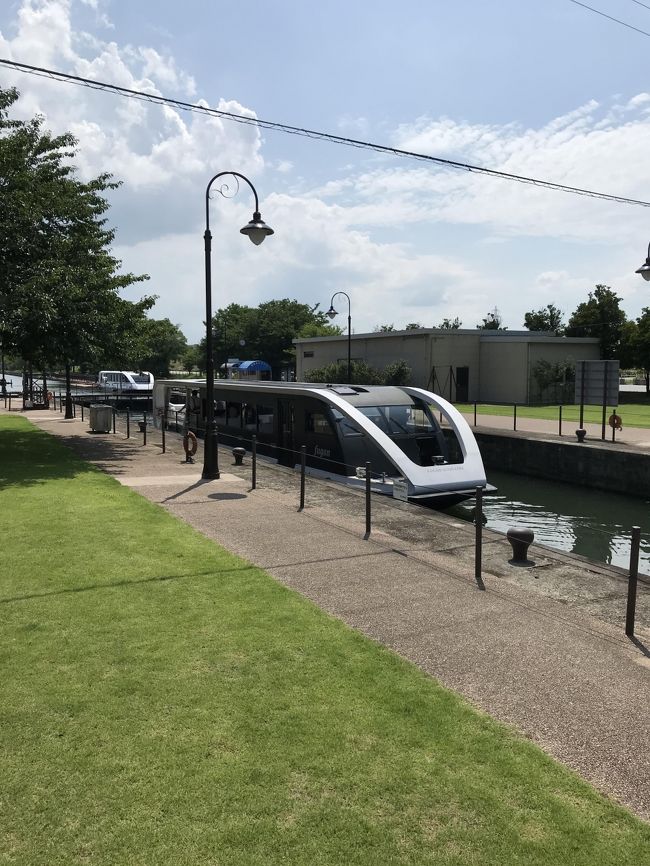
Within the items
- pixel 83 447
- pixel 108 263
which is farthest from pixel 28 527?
pixel 108 263

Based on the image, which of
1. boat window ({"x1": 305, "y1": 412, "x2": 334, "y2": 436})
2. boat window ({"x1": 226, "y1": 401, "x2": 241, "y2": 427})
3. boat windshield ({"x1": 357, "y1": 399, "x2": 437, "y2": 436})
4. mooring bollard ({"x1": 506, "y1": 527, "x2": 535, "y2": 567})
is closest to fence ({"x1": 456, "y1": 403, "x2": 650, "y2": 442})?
boat windshield ({"x1": 357, "y1": 399, "x2": 437, "y2": 436})

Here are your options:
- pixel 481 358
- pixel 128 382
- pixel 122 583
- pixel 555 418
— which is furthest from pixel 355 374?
pixel 122 583

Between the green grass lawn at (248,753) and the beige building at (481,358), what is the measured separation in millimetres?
37386

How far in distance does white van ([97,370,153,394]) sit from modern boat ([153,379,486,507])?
3172 cm

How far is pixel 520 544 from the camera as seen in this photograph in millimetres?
8344

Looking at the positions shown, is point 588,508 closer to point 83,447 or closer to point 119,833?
point 83,447

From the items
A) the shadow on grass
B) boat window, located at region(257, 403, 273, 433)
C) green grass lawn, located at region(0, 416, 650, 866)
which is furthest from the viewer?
Answer: boat window, located at region(257, 403, 273, 433)

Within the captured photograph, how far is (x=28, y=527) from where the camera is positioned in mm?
9359

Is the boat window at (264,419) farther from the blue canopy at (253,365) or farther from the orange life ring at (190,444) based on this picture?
the blue canopy at (253,365)

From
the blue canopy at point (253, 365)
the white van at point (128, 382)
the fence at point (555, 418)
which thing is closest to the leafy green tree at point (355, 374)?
the fence at point (555, 418)

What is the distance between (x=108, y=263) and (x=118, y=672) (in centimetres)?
1873

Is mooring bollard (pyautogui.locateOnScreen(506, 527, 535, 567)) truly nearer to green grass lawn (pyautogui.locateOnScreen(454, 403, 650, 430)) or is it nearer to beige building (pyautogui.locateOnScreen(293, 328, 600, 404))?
green grass lawn (pyautogui.locateOnScreen(454, 403, 650, 430))

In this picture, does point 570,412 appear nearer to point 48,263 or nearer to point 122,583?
point 48,263

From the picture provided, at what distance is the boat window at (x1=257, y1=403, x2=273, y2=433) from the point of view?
19328 millimetres
